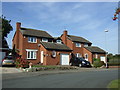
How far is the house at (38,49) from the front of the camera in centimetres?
3256

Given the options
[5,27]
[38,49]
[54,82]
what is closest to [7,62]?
[38,49]

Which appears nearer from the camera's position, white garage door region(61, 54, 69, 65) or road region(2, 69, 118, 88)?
road region(2, 69, 118, 88)

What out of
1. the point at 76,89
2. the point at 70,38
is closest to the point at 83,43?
the point at 70,38

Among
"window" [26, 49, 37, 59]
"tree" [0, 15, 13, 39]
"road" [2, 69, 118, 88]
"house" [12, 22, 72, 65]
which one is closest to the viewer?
"road" [2, 69, 118, 88]

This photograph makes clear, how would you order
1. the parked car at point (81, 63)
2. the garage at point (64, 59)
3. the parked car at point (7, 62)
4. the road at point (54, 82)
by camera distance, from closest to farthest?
the road at point (54, 82)
the parked car at point (7, 62)
the parked car at point (81, 63)
the garage at point (64, 59)

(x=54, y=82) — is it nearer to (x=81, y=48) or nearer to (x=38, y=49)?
(x=38, y=49)

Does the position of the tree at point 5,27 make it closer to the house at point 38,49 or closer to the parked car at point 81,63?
the house at point 38,49

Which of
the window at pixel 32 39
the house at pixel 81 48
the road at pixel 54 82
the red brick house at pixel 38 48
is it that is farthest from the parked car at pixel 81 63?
the road at pixel 54 82

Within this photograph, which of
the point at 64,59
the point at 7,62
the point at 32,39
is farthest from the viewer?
the point at 64,59

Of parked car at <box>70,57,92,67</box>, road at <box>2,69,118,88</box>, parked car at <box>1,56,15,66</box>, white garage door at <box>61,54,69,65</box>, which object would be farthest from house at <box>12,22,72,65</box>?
road at <box>2,69,118,88</box>

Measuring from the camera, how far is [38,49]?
3425 centimetres

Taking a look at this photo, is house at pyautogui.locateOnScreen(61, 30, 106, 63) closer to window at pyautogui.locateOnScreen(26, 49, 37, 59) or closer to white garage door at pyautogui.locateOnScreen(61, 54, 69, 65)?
white garage door at pyautogui.locateOnScreen(61, 54, 69, 65)

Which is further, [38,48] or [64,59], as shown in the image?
[64,59]

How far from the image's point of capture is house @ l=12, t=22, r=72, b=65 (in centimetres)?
3256
